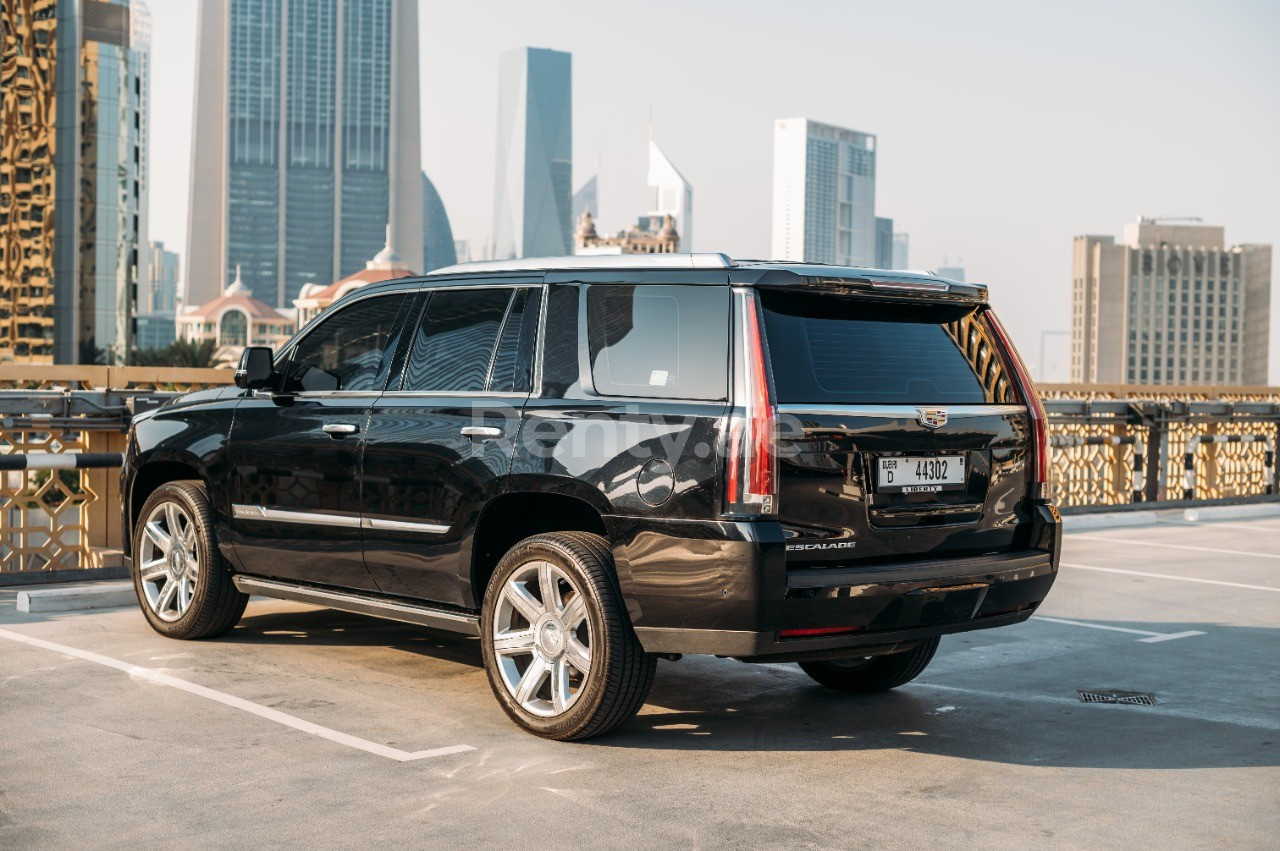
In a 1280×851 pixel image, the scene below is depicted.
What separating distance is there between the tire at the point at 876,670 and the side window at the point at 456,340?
2.18 m

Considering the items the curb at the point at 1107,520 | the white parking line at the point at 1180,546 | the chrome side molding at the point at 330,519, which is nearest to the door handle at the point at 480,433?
the chrome side molding at the point at 330,519

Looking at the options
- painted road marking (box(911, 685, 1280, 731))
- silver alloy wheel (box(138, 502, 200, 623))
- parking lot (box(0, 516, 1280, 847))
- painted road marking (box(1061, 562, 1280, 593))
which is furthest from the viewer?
painted road marking (box(1061, 562, 1280, 593))

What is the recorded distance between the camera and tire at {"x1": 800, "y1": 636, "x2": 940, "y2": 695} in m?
6.90

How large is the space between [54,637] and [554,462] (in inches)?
144

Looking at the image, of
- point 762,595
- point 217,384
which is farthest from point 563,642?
point 217,384

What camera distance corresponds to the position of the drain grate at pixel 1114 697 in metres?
6.80

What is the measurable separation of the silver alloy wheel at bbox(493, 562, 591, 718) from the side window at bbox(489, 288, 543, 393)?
79cm

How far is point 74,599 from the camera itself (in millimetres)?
8914

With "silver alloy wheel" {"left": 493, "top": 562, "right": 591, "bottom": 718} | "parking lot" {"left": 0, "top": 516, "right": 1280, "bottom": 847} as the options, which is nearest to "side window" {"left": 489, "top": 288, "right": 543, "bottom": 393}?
"silver alloy wheel" {"left": 493, "top": 562, "right": 591, "bottom": 718}

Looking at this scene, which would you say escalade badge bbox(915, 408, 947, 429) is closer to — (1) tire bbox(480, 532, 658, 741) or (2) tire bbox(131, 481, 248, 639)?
(1) tire bbox(480, 532, 658, 741)

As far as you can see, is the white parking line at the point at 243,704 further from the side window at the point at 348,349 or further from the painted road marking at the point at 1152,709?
the painted road marking at the point at 1152,709

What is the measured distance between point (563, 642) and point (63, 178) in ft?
315

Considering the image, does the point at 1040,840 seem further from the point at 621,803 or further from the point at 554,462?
the point at 554,462

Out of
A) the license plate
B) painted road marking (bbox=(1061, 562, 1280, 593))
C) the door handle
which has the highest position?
the door handle
